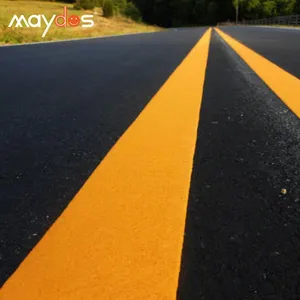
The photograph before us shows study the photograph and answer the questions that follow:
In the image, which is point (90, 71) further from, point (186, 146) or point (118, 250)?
point (118, 250)

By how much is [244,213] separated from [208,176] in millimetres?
279

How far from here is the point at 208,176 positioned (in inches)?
53.5

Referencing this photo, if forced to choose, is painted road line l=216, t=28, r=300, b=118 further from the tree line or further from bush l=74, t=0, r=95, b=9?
the tree line

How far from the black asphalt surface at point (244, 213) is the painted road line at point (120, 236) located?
0.15 feet

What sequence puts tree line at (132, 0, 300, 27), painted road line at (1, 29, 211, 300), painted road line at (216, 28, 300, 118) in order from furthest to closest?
tree line at (132, 0, 300, 27) < painted road line at (216, 28, 300, 118) < painted road line at (1, 29, 211, 300)

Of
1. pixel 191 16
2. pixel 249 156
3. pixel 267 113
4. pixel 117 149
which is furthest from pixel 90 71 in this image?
pixel 191 16

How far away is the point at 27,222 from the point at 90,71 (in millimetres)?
3574

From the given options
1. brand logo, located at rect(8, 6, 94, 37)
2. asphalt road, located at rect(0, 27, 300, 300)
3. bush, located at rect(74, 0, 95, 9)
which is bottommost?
asphalt road, located at rect(0, 27, 300, 300)

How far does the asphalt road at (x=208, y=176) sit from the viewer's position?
2.86ft

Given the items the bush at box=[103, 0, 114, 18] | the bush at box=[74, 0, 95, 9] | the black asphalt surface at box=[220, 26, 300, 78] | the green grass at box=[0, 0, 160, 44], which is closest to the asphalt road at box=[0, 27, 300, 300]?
the black asphalt surface at box=[220, 26, 300, 78]

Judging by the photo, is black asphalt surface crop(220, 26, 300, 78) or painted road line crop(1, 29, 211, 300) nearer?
painted road line crop(1, 29, 211, 300)

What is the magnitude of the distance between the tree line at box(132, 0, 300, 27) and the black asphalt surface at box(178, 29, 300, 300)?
67.5m

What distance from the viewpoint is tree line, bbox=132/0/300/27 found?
68.9 meters

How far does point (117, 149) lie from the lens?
1694mm
